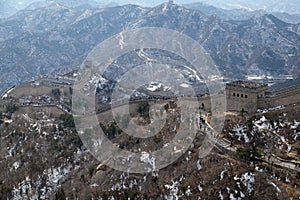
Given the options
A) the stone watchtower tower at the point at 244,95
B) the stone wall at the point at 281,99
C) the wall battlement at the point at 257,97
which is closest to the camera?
the stone wall at the point at 281,99

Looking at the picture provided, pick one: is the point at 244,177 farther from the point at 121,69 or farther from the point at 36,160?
the point at 121,69

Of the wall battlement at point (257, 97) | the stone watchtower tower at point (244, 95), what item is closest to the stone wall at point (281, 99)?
the wall battlement at point (257, 97)

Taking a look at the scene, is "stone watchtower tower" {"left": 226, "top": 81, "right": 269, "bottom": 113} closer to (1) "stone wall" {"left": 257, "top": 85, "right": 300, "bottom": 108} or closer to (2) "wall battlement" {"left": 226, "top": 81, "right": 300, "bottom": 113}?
(2) "wall battlement" {"left": 226, "top": 81, "right": 300, "bottom": 113}

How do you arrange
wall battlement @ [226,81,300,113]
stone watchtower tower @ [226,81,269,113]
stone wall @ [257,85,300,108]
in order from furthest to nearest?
stone watchtower tower @ [226,81,269,113] < wall battlement @ [226,81,300,113] < stone wall @ [257,85,300,108]

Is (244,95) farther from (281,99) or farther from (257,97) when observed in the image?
(281,99)

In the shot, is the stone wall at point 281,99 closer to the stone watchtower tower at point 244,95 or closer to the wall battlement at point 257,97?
the wall battlement at point 257,97

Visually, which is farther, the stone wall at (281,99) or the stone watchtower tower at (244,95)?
the stone watchtower tower at (244,95)

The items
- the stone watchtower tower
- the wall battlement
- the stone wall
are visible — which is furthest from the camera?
the stone watchtower tower

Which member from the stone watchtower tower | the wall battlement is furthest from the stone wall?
the stone watchtower tower

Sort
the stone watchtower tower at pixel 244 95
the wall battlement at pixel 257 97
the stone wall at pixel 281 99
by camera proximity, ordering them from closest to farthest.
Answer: the stone wall at pixel 281 99 < the wall battlement at pixel 257 97 < the stone watchtower tower at pixel 244 95
